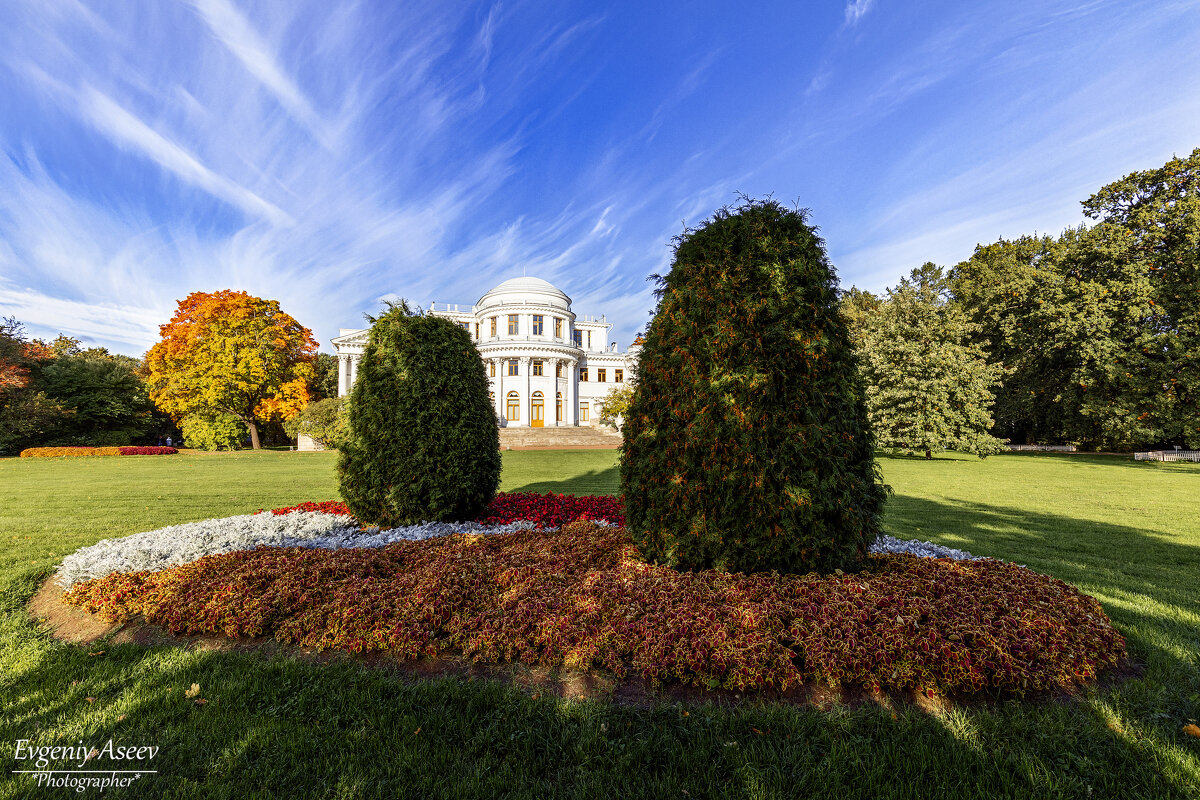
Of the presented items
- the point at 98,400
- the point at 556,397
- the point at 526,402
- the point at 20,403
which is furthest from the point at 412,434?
the point at 98,400

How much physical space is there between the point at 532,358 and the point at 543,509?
35613mm

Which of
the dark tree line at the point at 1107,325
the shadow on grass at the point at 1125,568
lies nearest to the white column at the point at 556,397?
the dark tree line at the point at 1107,325

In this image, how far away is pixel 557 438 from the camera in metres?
33.6

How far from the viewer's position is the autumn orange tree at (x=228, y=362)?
2823 centimetres

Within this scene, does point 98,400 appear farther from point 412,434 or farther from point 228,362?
point 412,434

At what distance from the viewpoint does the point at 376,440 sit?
6387mm

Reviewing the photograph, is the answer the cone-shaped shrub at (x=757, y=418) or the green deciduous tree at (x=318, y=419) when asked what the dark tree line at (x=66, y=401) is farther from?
the cone-shaped shrub at (x=757, y=418)

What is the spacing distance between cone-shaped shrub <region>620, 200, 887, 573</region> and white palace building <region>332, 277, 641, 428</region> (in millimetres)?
35786

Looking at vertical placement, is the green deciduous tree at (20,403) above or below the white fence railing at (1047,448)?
above

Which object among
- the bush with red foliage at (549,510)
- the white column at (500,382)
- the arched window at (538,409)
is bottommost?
the bush with red foliage at (549,510)

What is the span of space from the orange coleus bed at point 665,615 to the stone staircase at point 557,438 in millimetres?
25672

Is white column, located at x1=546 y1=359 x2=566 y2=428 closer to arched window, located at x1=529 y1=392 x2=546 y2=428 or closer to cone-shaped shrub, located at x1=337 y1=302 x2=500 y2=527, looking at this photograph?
arched window, located at x1=529 y1=392 x2=546 y2=428

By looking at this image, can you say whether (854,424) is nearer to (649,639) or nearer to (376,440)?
(649,639)

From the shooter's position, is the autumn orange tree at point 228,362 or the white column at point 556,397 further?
the white column at point 556,397
